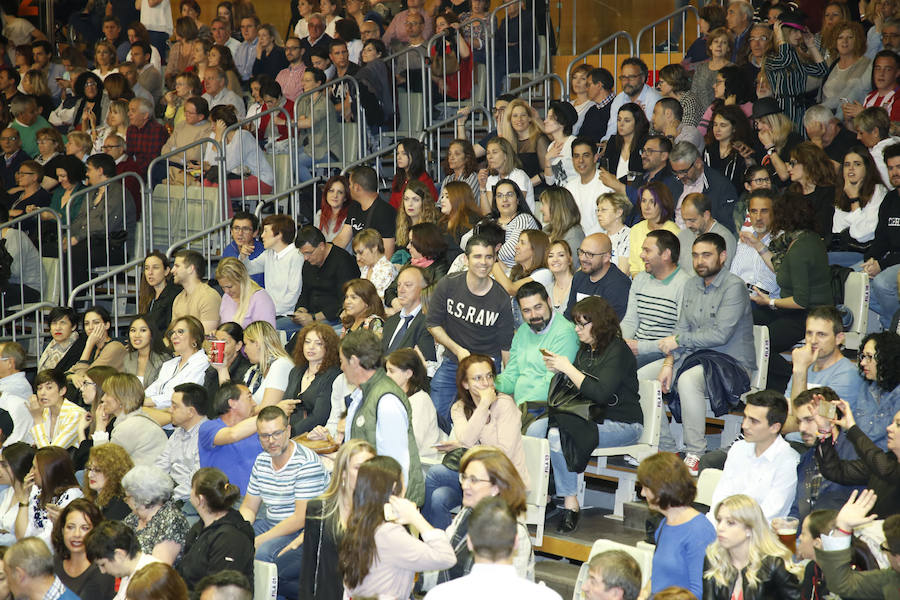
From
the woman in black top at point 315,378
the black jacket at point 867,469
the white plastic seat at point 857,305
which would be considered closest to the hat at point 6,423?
the woman in black top at point 315,378

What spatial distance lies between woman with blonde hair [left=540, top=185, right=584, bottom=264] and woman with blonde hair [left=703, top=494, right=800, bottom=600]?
3.86 metres

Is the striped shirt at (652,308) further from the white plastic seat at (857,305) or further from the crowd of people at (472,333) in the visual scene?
the white plastic seat at (857,305)

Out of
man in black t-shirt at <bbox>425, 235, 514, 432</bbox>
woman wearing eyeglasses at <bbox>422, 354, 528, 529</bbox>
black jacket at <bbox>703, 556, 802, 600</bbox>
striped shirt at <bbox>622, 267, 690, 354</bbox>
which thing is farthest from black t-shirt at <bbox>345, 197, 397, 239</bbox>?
black jacket at <bbox>703, 556, 802, 600</bbox>

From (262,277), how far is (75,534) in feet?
11.5

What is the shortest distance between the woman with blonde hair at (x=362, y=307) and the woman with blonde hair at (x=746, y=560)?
3.36 m

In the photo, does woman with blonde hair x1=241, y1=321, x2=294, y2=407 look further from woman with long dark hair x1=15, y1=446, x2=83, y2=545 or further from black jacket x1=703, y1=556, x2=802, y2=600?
black jacket x1=703, y1=556, x2=802, y2=600

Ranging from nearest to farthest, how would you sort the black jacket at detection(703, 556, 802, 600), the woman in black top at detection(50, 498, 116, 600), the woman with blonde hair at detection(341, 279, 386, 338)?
the black jacket at detection(703, 556, 802, 600) < the woman in black top at detection(50, 498, 116, 600) < the woman with blonde hair at detection(341, 279, 386, 338)

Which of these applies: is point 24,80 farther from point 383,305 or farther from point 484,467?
point 484,467

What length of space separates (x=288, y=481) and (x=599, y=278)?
2.47 meters

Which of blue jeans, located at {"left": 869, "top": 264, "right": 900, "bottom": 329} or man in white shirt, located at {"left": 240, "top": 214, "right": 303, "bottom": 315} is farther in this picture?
man in white shirt, located at {"left": 240, "top": 214, "right": 303, "bottom": 315}

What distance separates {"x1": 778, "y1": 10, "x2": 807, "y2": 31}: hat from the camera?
10.1 meters

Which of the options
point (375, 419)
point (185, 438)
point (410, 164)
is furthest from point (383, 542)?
point (410, 164)

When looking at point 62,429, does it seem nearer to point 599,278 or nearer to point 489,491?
point 599,278

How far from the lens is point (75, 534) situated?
6.07 m
